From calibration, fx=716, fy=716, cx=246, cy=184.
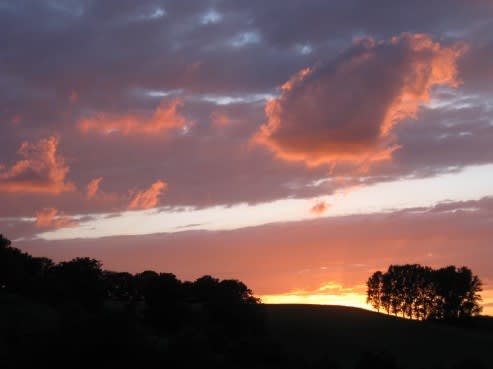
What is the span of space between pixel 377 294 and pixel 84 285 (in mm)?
85161

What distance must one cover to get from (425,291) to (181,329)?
386 feet

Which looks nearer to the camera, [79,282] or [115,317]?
[115,317]

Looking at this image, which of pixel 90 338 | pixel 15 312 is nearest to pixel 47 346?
pixel 90 338

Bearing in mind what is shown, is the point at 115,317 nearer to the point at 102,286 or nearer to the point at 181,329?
the point at 181,329

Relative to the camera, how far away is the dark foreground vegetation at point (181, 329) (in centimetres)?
4634

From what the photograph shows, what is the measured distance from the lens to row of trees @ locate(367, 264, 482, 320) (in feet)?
532

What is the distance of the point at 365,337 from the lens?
102 meters

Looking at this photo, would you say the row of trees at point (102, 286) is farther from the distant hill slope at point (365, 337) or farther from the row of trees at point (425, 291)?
the row of trees at point (425, 291)

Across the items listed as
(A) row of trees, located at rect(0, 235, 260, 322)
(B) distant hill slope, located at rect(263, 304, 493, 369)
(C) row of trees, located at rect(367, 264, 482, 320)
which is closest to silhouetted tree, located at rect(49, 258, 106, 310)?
(A) row of trees, located at rect(0, 235, 260, 322)

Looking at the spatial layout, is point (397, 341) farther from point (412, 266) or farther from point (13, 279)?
point (412, 266)

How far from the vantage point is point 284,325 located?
108 meters

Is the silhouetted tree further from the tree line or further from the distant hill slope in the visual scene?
the distant hill slope

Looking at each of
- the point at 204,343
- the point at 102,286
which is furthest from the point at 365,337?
the point at 204,343

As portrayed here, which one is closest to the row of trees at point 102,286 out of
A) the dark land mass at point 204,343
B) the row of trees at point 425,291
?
the dark land mass at point 204,343
